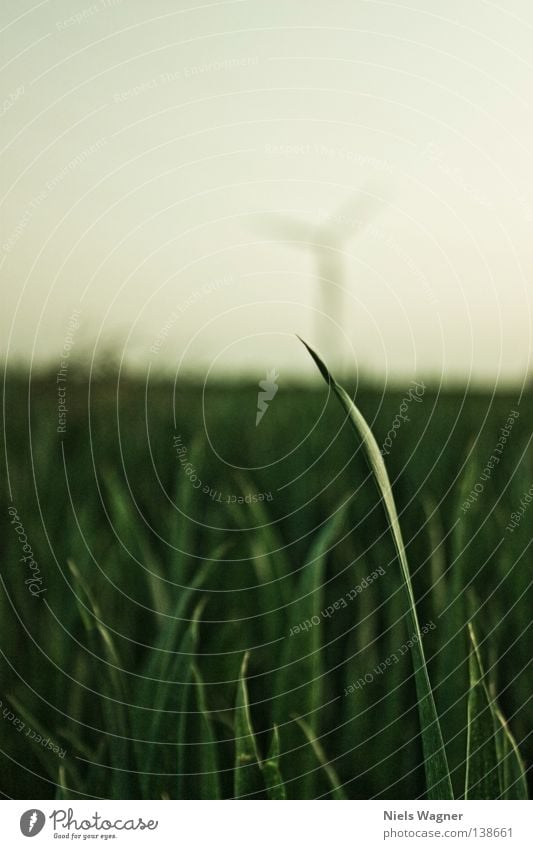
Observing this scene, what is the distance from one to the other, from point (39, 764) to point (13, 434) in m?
0.26

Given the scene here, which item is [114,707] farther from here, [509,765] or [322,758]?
[509,765]

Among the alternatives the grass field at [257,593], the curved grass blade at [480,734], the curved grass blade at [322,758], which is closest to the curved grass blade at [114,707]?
the grass field at [257,593]

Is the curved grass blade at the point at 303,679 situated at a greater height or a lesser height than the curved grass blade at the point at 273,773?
greater

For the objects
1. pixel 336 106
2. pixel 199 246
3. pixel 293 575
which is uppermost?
pixel 336 106

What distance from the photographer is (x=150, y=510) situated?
59cm

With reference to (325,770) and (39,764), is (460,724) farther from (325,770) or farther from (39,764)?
(39,764)

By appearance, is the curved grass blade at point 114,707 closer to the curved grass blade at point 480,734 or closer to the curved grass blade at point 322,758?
the curved grass blade at point 322,758

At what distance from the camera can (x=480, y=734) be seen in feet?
1.56

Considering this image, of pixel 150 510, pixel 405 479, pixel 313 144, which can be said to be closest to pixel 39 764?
pixel 150 510

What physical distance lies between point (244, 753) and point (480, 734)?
0.15 metres

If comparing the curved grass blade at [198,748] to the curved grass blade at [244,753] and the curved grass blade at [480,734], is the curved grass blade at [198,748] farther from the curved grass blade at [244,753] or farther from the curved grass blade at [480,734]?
the curved grass blade at [480,734]

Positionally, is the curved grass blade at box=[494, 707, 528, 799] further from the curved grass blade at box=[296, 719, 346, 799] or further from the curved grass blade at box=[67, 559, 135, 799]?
the curved grass blade at box=[67, 559, 135, 799]

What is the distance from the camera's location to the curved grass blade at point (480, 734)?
473 millimetres

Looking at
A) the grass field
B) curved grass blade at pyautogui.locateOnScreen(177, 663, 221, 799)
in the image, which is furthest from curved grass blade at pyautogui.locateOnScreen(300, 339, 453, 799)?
curved grass blade at pyautogui.locateOnScreen(177, 663, 221, 799)
